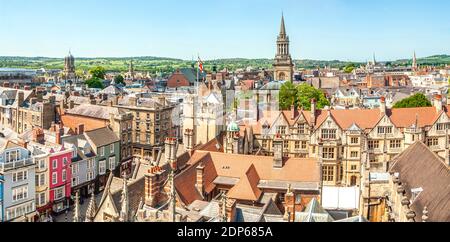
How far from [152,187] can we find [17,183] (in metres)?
11.8

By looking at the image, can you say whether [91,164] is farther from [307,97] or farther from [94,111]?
[307,97]

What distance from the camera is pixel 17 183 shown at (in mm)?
22875

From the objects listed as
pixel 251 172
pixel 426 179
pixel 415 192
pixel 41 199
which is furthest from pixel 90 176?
pixel 426 179

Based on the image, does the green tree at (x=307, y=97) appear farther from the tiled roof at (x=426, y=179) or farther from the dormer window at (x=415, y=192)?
the dormer window at (x=415, y=192)

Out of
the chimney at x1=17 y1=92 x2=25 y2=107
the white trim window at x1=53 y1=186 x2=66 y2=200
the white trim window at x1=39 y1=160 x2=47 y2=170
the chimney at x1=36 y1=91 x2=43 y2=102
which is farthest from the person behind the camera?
the chimney at x1=36 y1=91 x2=43 y2=102

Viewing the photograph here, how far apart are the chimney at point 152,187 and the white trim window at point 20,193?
37.4 feet

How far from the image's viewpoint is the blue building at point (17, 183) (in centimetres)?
2202

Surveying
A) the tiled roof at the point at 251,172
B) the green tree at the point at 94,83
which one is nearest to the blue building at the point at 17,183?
the tiled roof at the point at 251,172

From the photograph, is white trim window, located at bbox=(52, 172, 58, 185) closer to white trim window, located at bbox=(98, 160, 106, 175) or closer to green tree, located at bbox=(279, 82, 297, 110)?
white trim window, located at bbox=(98, 160, 106, 175)

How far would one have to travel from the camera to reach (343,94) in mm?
66875

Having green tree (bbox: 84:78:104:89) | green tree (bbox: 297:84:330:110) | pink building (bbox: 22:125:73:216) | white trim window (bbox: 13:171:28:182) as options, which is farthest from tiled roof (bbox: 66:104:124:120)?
green tree (bbox: 84:78:104:89)

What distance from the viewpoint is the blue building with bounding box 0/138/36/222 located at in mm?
22016

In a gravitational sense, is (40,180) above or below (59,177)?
Result: above

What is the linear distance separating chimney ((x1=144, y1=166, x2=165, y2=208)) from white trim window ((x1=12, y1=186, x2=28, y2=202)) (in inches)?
448
